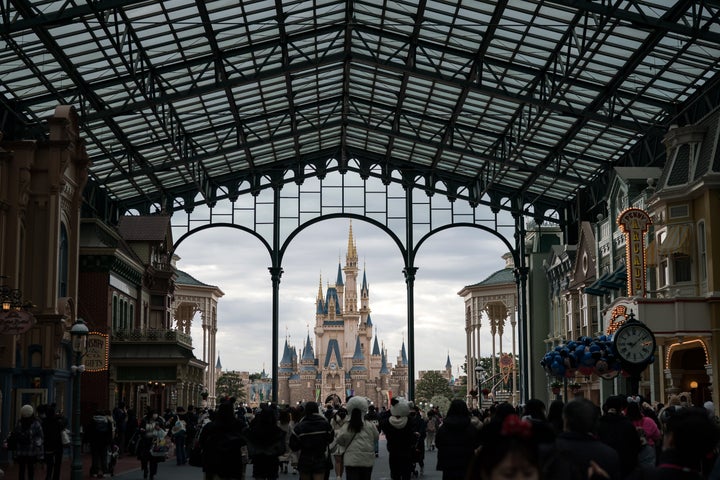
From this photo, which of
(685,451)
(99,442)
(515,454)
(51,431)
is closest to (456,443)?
(685,451)

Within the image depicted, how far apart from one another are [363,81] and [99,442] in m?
20.5

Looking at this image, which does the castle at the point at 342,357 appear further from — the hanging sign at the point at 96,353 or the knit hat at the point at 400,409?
the knit hat at the point at 400,409

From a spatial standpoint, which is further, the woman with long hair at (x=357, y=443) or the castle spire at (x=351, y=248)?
the castle spire at (x=351, y=248)

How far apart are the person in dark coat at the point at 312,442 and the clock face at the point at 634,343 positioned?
33.8 feet

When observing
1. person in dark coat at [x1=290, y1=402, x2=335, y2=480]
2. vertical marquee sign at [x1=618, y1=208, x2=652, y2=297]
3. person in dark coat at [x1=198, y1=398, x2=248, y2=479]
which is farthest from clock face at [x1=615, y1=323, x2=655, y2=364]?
person in dark coat at [x1=198, y1=398, x2=248, y2=479]

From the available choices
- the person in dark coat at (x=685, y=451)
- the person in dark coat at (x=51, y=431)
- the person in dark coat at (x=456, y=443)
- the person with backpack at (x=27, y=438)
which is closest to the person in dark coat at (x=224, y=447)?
the person in dark coat at (x=456, y=443)

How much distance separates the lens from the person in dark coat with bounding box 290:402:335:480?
47.3 ft

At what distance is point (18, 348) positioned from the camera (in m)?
30.6

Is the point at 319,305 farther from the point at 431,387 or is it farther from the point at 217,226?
the point at 217,226

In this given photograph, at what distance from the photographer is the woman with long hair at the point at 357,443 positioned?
47.8 feet

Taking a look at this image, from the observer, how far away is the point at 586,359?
24.8m

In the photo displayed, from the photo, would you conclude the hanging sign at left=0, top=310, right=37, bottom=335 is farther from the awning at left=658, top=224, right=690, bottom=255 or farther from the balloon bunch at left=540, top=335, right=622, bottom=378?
the awning at left=658, top=224, right=690, bottom=255

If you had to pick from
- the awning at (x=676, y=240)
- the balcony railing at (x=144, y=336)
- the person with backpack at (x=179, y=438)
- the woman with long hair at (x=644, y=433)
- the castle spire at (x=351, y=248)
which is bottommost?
the person with backpack at (x=179, y=438)

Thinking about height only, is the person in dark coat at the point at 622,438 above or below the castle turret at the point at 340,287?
below
